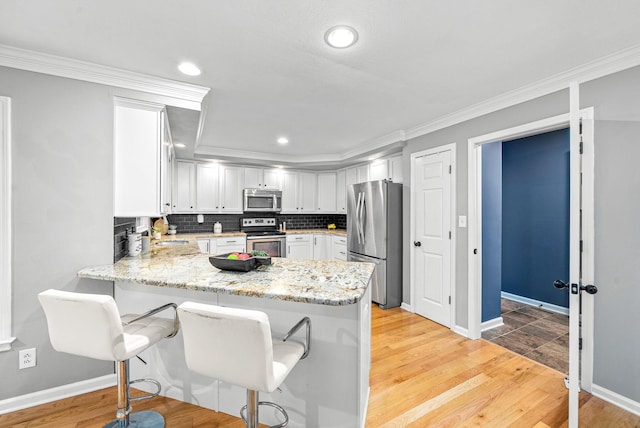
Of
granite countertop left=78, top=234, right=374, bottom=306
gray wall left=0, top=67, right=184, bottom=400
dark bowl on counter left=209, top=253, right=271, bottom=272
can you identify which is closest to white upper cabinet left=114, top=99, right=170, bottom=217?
gray wall left=0, top=67, right=184, bottom=400

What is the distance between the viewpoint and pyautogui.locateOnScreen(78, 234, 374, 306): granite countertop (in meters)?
1.38

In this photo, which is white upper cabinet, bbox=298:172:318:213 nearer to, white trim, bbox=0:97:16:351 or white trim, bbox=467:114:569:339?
white trim, bbox=467:114:569:339

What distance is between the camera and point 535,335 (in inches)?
121

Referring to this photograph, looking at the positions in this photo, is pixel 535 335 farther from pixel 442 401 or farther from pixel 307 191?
pixel 307 191

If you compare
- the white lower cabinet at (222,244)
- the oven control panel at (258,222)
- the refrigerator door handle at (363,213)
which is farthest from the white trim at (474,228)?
the oven control panel at (258,222)

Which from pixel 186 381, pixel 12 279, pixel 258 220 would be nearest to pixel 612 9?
pixel 186 381

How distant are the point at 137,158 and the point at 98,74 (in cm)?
64

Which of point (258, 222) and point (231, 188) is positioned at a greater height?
point (231, 188)

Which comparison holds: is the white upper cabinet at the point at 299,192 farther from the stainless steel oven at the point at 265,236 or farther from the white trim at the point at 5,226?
the white trim at the point at 5,226

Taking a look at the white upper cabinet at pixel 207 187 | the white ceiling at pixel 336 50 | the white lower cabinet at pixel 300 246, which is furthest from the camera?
the white lower cabinet at pixel 300 246

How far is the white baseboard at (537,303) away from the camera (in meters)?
3.73

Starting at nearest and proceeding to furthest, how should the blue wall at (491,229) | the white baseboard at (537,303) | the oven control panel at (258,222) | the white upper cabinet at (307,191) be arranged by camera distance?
the blue wall at (491,229)
the white baseboard at (537,303)
the oven control panel at (258,222)
the white upper cabinet at (307,191)

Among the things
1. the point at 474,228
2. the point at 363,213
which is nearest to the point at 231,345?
the point at 474,228

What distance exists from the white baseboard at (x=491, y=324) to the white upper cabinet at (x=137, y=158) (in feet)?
11.7
